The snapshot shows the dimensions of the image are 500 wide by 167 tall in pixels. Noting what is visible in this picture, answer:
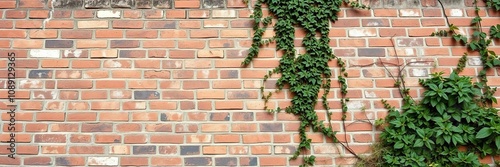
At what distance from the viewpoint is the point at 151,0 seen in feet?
10.8

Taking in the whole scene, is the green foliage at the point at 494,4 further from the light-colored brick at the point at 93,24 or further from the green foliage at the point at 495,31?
the light-colored brick at the point at 93,24

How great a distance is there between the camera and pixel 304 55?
10.4 feet

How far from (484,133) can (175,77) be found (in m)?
2.11

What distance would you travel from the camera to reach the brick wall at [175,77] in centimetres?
304

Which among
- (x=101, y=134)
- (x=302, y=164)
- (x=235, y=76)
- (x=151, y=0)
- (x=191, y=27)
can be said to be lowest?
(x=302, y=164)

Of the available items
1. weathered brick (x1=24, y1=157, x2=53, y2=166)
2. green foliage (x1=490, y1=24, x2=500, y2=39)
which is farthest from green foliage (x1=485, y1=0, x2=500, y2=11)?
weathered brick (x1=24, y1=157, x2=53, y2=166)

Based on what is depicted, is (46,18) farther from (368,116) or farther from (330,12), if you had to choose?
(368,116)

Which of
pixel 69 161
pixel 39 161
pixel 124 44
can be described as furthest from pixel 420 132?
pixel 39 161

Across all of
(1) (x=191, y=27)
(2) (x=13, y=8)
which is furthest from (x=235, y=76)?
(2) (x=13, y=8)

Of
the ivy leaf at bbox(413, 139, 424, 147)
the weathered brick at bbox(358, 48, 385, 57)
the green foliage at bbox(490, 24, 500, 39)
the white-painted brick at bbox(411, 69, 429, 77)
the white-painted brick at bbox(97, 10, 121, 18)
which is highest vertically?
the white-painted brick at bbox(97, 10, 121, 18)

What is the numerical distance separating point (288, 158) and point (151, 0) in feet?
4.93

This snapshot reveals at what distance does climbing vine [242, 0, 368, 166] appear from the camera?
10.1ft

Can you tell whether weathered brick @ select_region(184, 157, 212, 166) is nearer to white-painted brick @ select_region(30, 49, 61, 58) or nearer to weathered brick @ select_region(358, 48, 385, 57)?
white-painted brick @ select_region(30, 49, 61, 58)

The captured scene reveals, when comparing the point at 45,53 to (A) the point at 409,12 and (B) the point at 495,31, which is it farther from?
(B) the point at 495,31
